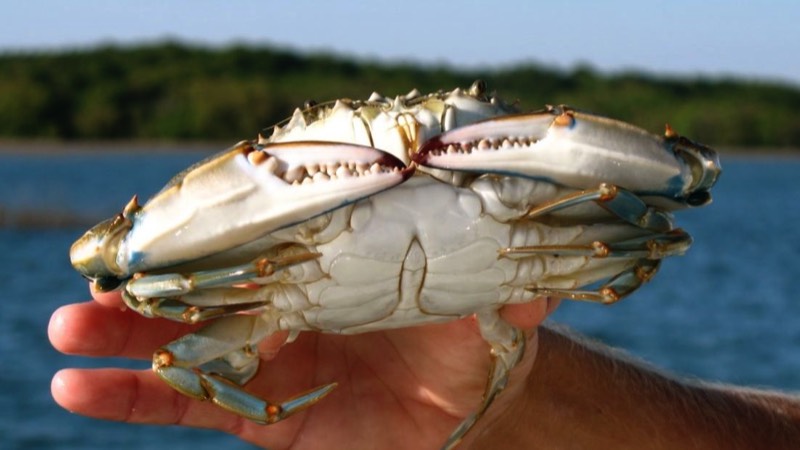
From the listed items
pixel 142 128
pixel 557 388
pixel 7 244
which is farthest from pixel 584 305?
pixel 142 128

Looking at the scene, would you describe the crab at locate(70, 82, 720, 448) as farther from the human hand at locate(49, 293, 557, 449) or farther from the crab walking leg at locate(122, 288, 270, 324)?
the human hand at locate(49, 293, 557, 449)

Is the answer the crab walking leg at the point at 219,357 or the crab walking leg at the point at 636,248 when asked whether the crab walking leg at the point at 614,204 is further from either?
the crab walking leg at the point at 219,357

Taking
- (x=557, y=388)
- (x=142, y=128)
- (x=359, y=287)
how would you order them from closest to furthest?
1. (x=359, y=287)
2. (x=557, y=388)
3. (x=142, y=128)

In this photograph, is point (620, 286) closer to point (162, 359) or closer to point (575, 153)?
point (575, 153)

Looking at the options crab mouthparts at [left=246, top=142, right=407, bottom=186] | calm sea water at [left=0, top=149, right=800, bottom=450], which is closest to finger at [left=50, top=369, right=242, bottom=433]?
crab mouthparts at [left=246, top=142, right=407, bottom=186]

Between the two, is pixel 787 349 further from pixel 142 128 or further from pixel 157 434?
pixel 142 128

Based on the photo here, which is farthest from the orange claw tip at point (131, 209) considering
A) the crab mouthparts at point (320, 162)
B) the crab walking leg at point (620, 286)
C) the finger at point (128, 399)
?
the crab walking leg at point (620, 286)
